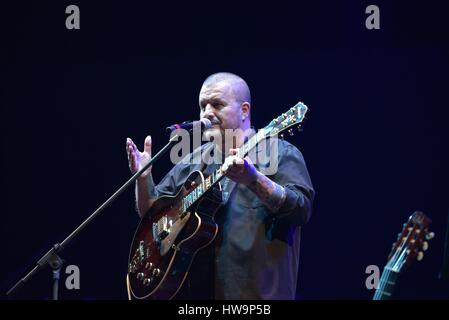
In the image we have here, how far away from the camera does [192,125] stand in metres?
3.17

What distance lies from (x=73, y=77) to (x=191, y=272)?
7.61 ft

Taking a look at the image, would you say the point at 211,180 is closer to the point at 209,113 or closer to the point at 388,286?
the point at 209,113

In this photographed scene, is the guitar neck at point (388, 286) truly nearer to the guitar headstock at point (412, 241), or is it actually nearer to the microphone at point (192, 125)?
the guitar headstock at point (412, 241)

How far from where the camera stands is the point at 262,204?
10.1 ft

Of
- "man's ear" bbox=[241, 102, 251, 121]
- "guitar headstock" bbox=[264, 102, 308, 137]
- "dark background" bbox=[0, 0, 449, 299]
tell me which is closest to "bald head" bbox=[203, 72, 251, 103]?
"man's ear" bbox=[241, 102, 251, 121]

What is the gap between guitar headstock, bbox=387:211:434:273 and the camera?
2.73 metres

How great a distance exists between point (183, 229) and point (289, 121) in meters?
0.75

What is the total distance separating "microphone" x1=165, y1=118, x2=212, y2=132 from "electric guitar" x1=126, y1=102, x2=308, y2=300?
0.22 metres

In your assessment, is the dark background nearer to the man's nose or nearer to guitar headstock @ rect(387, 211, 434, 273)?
the man's nose

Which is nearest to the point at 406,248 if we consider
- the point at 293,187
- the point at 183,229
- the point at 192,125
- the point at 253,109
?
the point at 293,187

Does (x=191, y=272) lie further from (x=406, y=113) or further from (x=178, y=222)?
(x=406, y=113)

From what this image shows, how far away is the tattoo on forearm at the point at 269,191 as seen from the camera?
113 inches
